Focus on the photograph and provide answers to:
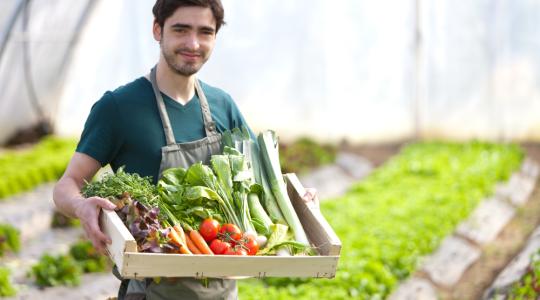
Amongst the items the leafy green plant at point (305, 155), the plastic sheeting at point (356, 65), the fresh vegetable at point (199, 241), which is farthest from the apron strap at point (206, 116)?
the plastic sheeting at point (356, 65)

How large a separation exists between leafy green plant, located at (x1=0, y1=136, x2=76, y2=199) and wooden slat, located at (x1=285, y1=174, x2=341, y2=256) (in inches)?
265

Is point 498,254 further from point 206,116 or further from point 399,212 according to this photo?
point 206,116

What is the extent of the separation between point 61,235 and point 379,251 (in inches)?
132

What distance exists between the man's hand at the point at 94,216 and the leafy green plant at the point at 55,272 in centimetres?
416

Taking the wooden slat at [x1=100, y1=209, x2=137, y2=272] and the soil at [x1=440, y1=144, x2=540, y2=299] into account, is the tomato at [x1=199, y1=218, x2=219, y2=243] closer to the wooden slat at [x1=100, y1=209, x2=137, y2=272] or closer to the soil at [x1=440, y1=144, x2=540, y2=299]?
the wooden slat at [x1=100, y1=209, x2=137, y2=272]

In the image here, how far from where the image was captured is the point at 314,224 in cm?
367

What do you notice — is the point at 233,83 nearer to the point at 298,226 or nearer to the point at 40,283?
the point at 40,283

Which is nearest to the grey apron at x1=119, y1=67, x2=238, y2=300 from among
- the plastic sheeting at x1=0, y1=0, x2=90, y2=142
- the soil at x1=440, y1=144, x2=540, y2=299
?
the soil at x1=440, y1=144, x2=540, y2=299

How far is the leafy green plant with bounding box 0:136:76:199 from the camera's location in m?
10.3

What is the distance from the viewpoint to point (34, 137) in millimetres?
13906

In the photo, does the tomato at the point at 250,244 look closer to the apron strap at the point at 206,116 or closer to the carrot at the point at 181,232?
the carrot at the point at 181,232

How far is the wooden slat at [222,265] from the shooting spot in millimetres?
3107

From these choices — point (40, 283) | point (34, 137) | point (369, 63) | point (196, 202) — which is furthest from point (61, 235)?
point (369, 63)

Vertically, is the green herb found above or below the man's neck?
below
